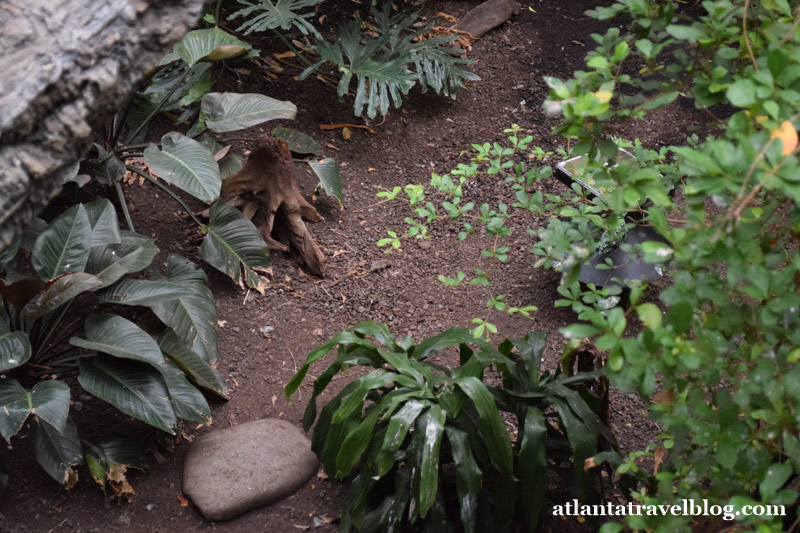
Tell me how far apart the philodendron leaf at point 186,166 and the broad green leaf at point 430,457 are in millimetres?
1710

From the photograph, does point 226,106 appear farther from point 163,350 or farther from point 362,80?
point 163,350

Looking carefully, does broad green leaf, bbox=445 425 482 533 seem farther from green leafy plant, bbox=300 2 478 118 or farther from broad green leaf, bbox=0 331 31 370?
green leafy plant, bbox=300 2 478 118

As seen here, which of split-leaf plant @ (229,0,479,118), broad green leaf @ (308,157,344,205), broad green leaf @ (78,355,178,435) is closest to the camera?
broad green leaf @ (78,355,178,435)

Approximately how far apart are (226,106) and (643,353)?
3.30m

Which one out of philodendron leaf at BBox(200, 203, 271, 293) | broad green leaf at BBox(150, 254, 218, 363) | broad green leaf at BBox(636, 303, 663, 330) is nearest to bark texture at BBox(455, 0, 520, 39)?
philodendron leaf at BBox(200, 203, 271, 293)

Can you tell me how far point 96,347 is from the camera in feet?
9.41

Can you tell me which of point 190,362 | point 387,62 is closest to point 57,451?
Answer: point 190,362

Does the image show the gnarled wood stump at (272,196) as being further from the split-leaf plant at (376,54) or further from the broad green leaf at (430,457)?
the broad green leaf at (430,457)

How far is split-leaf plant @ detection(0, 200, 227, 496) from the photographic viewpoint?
9.21 ft

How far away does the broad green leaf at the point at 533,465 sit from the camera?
2463 mm

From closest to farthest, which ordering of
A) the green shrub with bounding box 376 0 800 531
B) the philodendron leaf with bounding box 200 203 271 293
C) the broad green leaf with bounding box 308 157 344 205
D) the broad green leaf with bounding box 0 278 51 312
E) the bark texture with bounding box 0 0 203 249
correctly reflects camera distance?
the green shrub with bounding box 376 0 800 531 < the bark texture with bounding box 0 0 203 249 < the broad green leaf with bounding box 0 278 51 312 < the philodendron leaf with bounding box 200 203 271 293 < the broad green leaf with bounding box 308 157 344 205

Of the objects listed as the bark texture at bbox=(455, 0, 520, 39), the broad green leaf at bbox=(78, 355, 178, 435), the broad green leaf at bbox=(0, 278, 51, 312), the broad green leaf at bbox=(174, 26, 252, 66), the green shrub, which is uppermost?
the green shrub

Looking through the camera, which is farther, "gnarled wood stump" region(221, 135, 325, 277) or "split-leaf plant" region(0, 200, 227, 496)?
"gnarled wood stump" region(221, 135, 325, 277)

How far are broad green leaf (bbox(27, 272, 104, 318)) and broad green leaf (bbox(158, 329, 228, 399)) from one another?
48 centimetres
